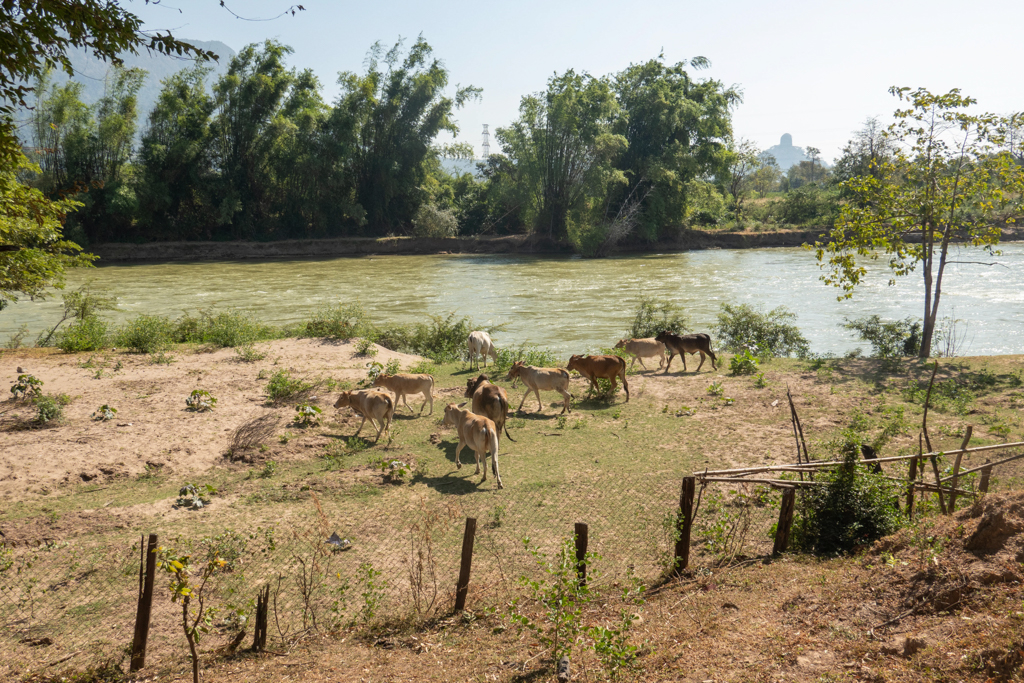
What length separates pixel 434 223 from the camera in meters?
55.1

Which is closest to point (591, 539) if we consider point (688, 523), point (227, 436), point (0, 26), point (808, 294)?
point (688, 523)

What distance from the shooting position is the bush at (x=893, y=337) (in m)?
18.7

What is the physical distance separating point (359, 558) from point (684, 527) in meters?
3.46

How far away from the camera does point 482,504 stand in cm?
877

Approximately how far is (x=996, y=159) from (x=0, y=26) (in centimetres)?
1915

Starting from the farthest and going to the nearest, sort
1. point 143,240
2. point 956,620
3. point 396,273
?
point 143,240 → point 396,273 → point 956,620

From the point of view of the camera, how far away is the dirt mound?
5473 mm

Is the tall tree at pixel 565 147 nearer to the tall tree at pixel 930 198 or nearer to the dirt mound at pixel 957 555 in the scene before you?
the tall tree at pixel 930 198

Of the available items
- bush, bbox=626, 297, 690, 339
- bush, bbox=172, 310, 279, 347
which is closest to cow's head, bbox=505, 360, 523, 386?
bush, bbox=626, 297, 690, 339

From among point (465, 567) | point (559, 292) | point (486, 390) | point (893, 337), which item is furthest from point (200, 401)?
point (559, 292)

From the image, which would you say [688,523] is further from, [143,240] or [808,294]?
Result: [143,240]

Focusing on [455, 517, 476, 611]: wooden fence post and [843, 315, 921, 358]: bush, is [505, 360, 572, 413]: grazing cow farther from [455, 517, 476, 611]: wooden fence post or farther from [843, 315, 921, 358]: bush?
[843, 315, 921, 358]: bush

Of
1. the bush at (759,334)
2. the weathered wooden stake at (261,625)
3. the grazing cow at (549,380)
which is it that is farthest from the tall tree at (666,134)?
the weathered wooden stake at (261,625)

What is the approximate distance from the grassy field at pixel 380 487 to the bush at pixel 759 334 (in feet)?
12.2
